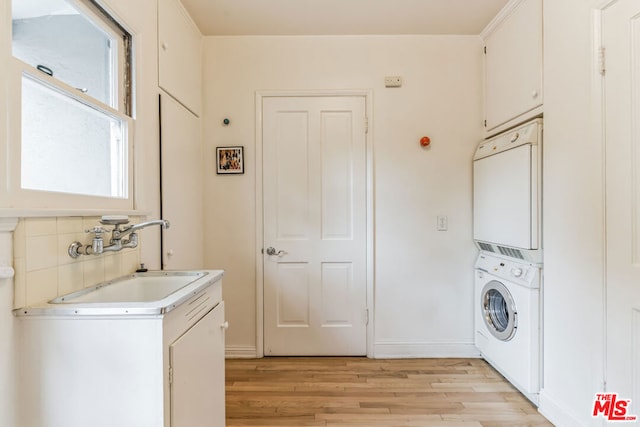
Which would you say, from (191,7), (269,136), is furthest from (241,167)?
(191,7)

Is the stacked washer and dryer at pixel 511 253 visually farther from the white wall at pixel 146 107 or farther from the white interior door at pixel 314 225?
the white wall at pixel 146 107

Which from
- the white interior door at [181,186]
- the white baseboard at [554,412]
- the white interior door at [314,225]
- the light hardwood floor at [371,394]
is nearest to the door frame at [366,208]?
the white interior door at [314,225]

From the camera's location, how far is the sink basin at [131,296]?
103 centimetres

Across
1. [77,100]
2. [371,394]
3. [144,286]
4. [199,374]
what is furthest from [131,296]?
[371,394]

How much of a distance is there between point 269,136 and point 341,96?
69cm

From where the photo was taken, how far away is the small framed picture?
8.84 feet

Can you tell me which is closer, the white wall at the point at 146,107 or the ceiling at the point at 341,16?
the white wall at the point at 146,107

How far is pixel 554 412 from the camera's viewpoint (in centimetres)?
187

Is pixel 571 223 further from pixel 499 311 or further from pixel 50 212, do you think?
pixel 50 212

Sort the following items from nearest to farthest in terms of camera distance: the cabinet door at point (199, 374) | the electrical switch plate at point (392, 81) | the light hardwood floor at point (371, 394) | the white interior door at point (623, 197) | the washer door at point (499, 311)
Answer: the cabinet door at point (199, 374)
the white interior door at point (623, 197)
the light hardwood floor at point (371, 394)
the washer door at point (499, 311)
the electrical switch plate at point (392, 81)

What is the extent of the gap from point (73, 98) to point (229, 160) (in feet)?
4.49

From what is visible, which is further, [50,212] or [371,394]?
[371,394]

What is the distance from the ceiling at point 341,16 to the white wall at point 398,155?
0.09 metres

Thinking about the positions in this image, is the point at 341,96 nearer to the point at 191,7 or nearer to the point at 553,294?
the point at 191,7
